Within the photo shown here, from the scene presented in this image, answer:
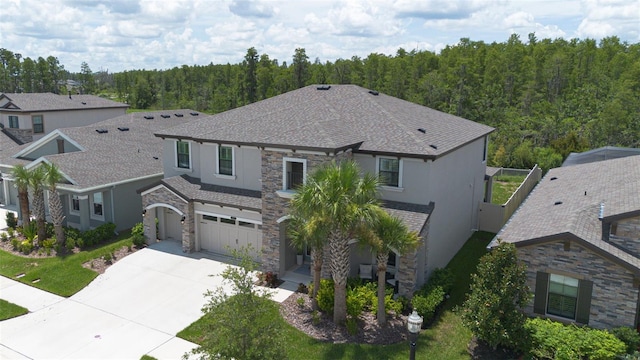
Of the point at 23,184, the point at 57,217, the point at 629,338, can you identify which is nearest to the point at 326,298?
the point at 629,338

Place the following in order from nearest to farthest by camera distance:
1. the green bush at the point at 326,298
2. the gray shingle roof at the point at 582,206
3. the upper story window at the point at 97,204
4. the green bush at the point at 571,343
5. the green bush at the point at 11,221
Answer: the green bush at the point at 571,343, the gray shingle roof at the point at 582,206, the green bush at the point at 326,298, the upper story window at the point at 97,204, the green bush at the point at 11,221

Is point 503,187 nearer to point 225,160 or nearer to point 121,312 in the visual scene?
point 225,160

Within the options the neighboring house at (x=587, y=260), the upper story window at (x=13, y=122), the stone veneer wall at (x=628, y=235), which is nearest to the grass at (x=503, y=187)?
the neighboring house at (x=587, y=260)

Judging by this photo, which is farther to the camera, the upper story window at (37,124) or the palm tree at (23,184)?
the upper story window at (37,124)

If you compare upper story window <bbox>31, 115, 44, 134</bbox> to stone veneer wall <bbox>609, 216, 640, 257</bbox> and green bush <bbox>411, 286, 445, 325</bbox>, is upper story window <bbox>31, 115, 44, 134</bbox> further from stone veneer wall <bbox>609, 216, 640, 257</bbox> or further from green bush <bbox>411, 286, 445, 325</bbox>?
stone veneer wall <bbox>609, 216, 640, 257</bbox>

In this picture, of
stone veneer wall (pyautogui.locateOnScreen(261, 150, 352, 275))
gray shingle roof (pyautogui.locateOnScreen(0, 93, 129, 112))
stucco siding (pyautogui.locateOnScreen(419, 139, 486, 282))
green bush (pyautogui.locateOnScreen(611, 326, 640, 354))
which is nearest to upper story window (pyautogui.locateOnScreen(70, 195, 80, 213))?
stone veneer wall (pyautogui.locateOnScreen(261, 150, 352, 275))

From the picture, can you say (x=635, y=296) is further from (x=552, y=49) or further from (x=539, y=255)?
(x=552, y=49)

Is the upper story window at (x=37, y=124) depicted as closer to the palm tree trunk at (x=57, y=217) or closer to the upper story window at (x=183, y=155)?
the palm tree trunk at (x=57, y=217)
